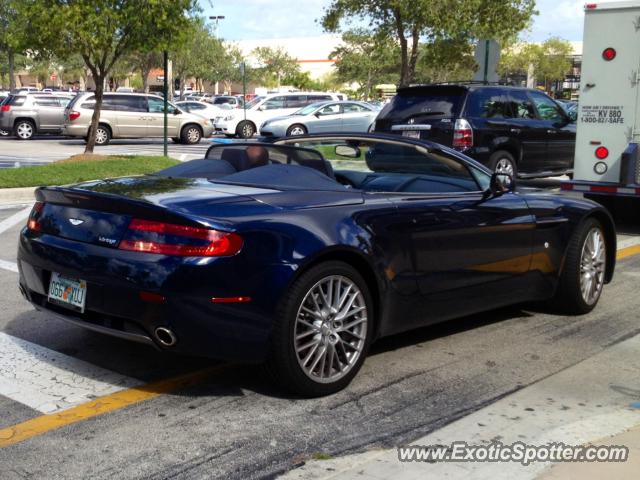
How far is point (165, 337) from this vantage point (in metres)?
4.36

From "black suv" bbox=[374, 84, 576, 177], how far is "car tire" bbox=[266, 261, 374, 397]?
8773 mm

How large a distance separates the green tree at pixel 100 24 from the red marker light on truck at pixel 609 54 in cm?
980

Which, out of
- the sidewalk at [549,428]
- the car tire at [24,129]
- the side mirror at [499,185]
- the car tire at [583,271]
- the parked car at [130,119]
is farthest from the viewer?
the car tire at [24,129]

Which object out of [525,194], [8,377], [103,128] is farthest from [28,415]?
[103,128]

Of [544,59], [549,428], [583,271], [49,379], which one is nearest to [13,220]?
[49,379]

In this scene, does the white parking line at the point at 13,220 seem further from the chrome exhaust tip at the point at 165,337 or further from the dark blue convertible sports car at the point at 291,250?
the chrome exhaust tip at the point at 165,337

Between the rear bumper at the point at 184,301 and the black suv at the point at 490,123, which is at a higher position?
the black suv at the point at 490,123

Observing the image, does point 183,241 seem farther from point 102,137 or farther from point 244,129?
point 244,129

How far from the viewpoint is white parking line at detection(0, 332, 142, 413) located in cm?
459

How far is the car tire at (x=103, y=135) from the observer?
2803cm

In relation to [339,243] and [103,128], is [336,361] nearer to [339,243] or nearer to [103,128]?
[339,243]

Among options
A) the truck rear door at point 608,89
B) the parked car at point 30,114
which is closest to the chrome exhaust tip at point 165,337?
the truck rear door at point 608,89

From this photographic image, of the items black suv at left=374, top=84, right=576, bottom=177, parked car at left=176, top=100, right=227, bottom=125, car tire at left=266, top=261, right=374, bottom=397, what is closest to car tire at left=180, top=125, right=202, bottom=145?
parked car at left=176, top=100, right=227, bottom=125

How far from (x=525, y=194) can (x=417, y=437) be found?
2.73 m
